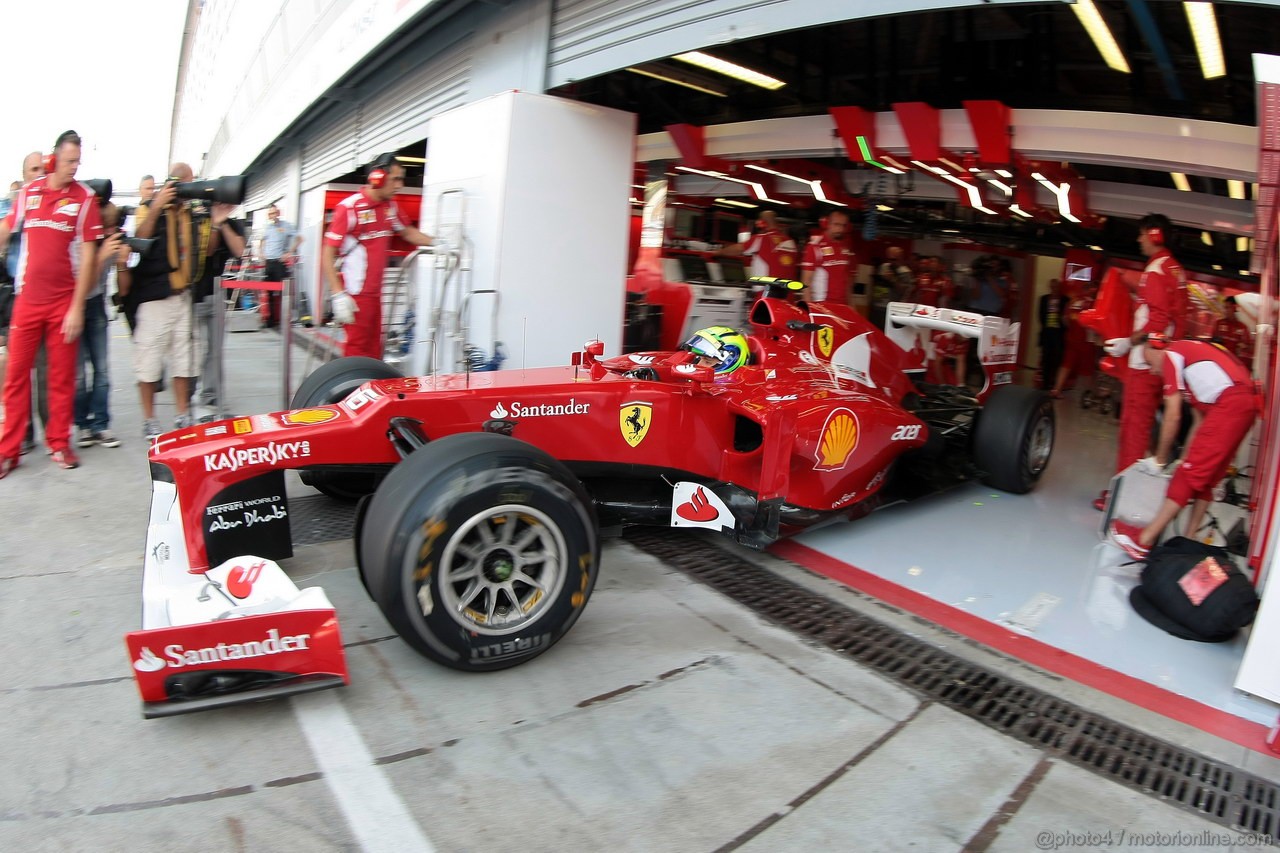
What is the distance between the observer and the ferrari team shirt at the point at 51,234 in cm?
461

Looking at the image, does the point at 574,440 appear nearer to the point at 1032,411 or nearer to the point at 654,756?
the point at 654,756

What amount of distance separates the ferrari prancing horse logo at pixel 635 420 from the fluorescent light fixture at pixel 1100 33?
4.07 m

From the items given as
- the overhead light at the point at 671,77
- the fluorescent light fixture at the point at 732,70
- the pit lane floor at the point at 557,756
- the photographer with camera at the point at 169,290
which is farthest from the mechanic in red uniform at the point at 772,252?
the pit lane floor at the point at 557,756

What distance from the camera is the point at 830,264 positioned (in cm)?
768

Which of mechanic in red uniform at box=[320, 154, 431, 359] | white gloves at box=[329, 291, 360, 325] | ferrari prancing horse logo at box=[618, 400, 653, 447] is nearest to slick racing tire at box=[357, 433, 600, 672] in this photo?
ferrari prancing horse logo at box=[618, 400, 653, 447]

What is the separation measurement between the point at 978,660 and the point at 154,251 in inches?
209

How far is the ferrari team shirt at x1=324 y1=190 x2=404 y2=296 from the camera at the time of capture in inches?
220

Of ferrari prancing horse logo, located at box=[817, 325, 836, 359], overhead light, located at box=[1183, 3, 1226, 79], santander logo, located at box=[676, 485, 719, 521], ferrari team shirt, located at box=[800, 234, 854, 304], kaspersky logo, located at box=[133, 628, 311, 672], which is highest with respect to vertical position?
overhead light, located at box=[1183, 3, 1226, 79]

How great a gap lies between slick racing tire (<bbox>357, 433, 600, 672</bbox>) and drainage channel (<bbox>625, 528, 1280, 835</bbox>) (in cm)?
118

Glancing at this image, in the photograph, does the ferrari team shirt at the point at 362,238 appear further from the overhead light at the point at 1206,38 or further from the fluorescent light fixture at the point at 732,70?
the overhead light at the point at 1206,38

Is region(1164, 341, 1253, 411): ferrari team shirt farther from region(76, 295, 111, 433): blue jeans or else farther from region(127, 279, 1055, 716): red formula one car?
region(76, 295, 111, 433): blue jeans

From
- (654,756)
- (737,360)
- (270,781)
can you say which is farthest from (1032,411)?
(270,781)

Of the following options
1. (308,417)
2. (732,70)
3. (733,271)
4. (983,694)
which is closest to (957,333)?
(732,70)

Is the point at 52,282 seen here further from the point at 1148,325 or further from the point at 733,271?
the point at 733,271
